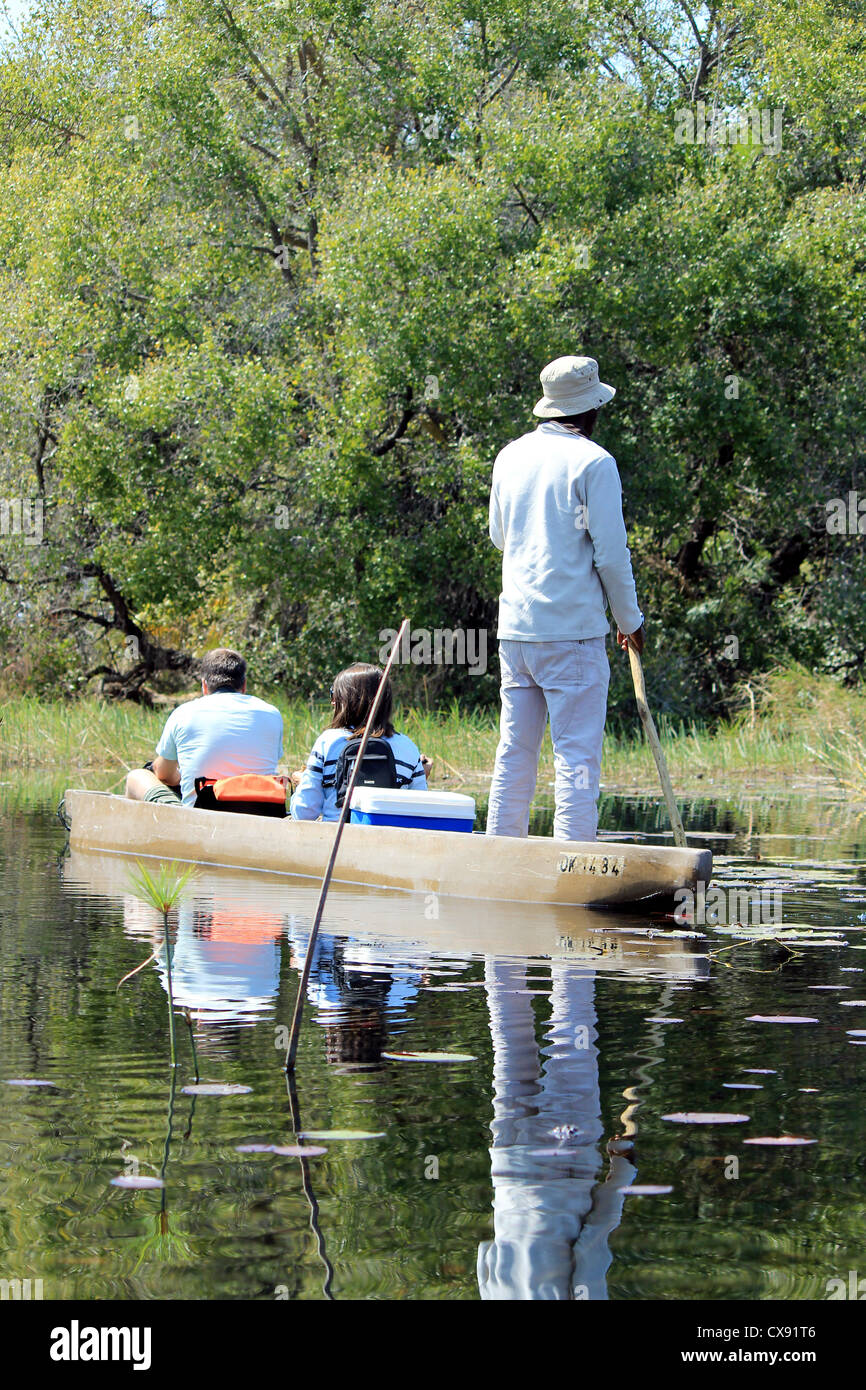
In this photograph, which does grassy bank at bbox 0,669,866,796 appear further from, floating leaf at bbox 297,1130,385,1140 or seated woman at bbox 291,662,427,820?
floating leaf at bbox 297,1130,385,1140

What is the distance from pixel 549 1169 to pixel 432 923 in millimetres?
4171

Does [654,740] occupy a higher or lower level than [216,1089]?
higher

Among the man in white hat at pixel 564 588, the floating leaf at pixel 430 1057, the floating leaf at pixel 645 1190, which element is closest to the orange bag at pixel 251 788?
the man in white hat at pixel 564 588

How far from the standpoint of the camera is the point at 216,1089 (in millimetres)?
4496

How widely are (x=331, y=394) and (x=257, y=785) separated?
15948mm

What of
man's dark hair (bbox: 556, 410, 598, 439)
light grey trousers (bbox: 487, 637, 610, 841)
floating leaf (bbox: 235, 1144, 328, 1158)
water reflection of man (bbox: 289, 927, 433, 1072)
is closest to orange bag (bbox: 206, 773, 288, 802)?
light grey trousers (bbox: 487, 637, 610, 841)

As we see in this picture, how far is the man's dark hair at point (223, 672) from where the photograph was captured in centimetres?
→ 1002

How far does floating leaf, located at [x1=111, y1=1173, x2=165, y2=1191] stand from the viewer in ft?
12.0

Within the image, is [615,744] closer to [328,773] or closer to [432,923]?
[328,773]

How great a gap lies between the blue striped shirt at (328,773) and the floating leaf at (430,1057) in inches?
160

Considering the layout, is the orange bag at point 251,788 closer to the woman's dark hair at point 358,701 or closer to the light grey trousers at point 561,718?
the woman's dark hair at point 358,701

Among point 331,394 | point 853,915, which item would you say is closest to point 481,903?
point 853,915

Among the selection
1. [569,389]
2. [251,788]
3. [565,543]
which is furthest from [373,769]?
[569,389]

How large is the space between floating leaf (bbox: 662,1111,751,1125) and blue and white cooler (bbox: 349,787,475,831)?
4613 millimetres
